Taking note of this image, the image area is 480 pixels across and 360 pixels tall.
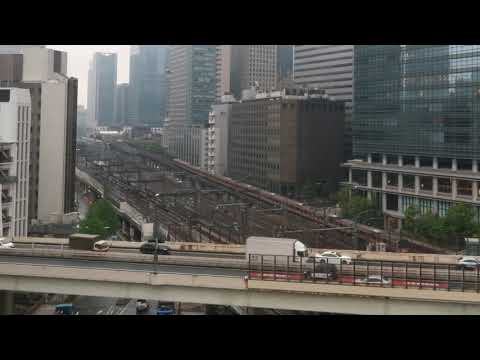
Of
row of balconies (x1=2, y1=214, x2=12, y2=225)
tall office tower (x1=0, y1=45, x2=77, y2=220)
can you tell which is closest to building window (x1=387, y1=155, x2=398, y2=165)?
tall office tower (x1=0, y1=45, x2=77, y2=220)

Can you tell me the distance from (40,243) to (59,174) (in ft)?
27.2

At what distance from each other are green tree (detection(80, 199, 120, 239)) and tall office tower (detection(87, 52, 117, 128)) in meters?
45.7

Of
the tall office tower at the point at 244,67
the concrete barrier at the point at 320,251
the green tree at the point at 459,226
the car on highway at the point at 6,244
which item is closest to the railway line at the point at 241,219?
the green tree at the point at 459,226

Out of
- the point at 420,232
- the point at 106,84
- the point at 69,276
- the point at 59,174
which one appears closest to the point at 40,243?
the point at 69,276

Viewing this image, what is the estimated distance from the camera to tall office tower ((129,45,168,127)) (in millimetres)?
64812

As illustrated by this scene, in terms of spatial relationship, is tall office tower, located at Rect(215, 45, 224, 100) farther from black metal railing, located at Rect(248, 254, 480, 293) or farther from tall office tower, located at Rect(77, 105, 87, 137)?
black metal railing, located at Rect(248, 254, 480, 293)

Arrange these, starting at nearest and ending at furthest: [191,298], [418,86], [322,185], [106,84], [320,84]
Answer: [191,298] → [418,86] → [322,185] → [320,84] → [106,84]

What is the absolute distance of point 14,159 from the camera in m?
12.8

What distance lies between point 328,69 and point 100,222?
87.5 feet

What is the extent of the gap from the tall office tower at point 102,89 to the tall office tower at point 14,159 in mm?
47613

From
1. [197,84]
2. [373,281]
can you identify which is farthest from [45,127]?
[197,84]

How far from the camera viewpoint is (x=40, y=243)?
857cm
